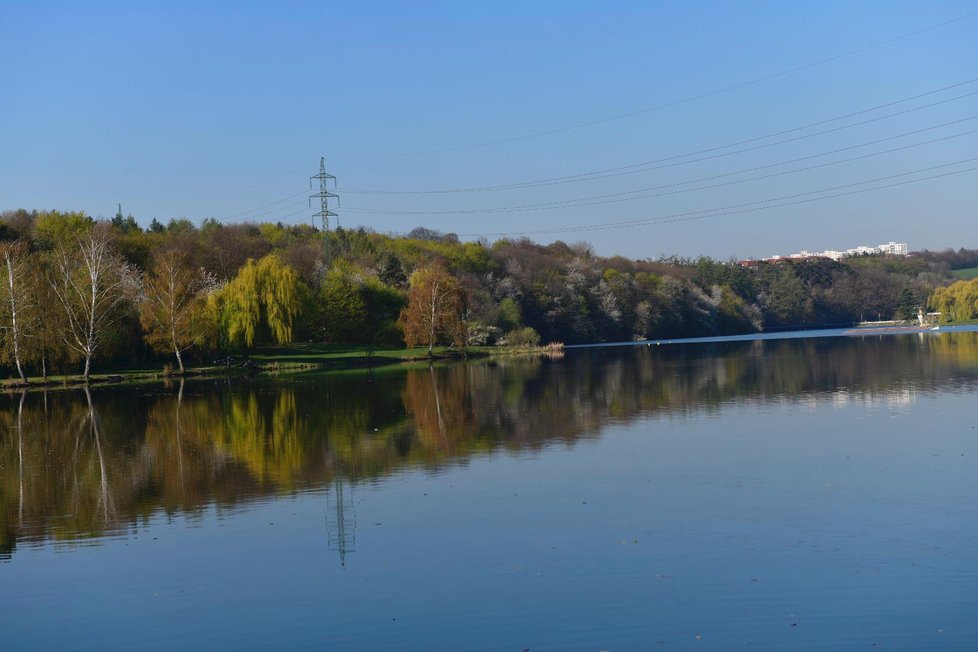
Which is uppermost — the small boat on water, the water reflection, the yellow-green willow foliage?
the yellow-green willow foliage

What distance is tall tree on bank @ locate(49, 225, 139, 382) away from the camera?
5459 cm

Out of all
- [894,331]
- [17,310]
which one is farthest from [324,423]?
[894,331]

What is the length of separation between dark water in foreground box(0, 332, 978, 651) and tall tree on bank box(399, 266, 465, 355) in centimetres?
4580

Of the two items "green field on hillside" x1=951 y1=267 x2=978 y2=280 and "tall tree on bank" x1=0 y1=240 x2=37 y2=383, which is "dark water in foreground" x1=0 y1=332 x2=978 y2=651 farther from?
"green field on hillside" x1=951 y1=267 x2=978 y2=280

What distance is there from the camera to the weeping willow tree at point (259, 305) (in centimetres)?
6669

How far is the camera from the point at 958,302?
113 m

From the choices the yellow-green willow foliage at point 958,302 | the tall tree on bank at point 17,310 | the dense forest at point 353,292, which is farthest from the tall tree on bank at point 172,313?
the yellow-green willow foliage at point 958,302

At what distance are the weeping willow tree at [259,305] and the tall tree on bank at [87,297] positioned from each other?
7.76 meters

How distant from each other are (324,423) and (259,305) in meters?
39.6

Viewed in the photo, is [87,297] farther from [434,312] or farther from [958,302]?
[958,302]

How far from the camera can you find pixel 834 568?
38.2ft

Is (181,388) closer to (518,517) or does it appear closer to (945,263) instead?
(518,517)

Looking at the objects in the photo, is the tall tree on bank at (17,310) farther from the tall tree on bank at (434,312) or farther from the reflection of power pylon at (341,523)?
the reflection of power pylon at (341,523)

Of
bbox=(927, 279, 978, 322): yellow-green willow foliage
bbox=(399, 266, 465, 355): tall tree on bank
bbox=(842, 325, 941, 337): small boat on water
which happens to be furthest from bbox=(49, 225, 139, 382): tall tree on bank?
bbox=(927, 279, 978, 322): yellow-green willow foliage
